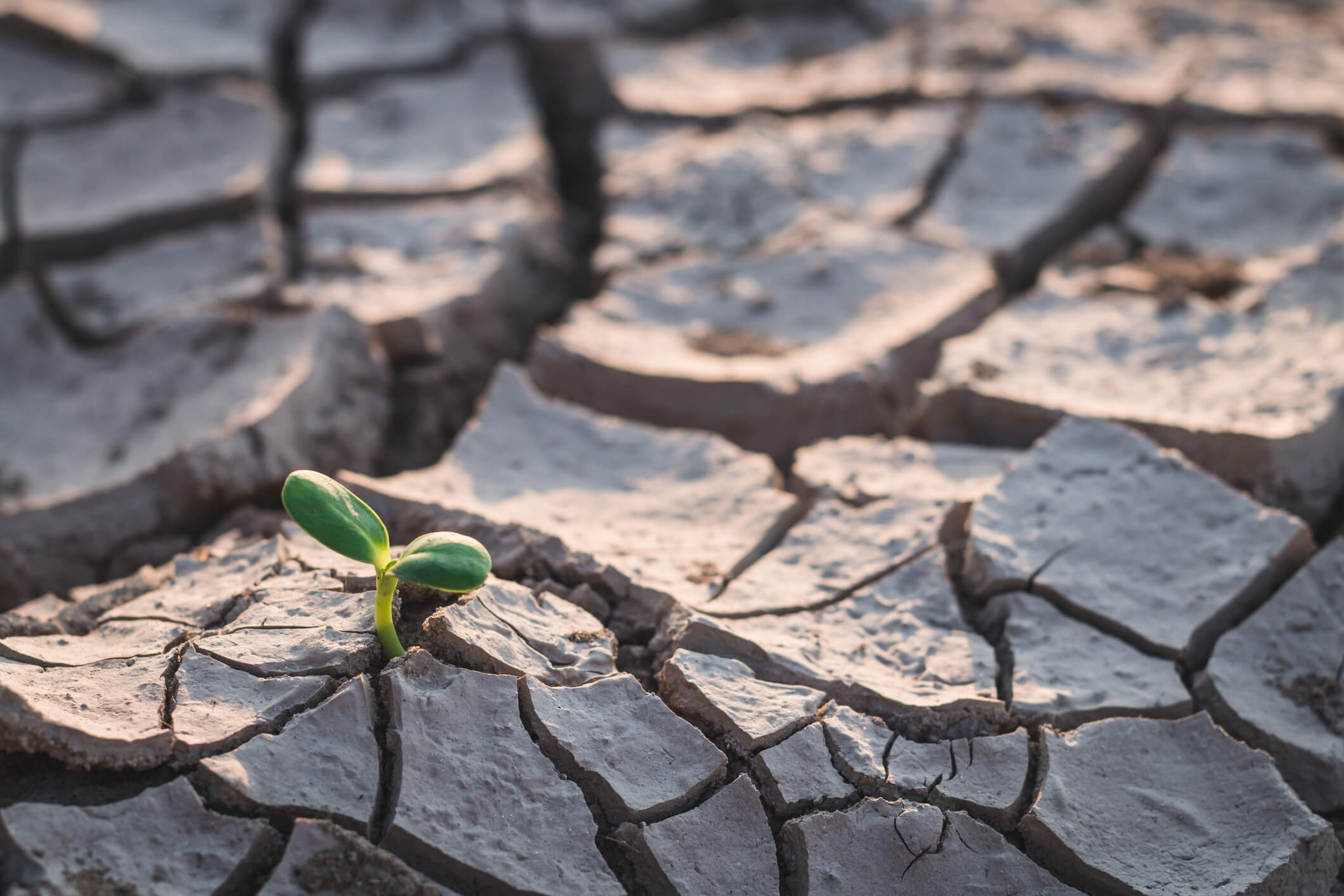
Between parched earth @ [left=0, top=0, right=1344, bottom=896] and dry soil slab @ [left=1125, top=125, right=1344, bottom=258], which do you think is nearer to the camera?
parched earth @ [left=0, top=0, right=1344, bottom=896]

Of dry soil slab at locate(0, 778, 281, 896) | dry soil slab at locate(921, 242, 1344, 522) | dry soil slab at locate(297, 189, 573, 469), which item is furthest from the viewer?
dry soil slab at locate(297, 189, 573, 469)

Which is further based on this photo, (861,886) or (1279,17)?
(1279,17)

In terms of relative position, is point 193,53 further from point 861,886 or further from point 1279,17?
point 1279,17

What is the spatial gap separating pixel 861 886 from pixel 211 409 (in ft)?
4.90

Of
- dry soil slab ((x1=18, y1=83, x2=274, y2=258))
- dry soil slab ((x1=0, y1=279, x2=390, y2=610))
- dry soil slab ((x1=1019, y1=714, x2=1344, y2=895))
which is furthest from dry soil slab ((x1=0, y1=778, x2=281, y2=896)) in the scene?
dry soil slab ((x1=18, y1=83, x2=274, y2=258))

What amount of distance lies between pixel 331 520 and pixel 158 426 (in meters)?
1.02

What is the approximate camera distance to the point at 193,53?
9.84 feet

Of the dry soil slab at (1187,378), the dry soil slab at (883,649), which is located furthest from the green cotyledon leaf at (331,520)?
the dry soil slab at (1187,378)

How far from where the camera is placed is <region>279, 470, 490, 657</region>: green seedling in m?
1.18

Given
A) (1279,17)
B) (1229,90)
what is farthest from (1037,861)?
(1279,17)

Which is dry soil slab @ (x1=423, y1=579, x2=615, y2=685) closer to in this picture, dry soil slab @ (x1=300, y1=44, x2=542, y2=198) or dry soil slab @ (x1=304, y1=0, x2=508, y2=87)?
dry soil slab @ (x1=300, y1=44, x2=542, y2=198)

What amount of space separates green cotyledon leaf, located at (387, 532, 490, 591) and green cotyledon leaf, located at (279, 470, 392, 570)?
4 centimetres

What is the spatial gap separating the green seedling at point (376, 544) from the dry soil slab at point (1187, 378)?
109 cm

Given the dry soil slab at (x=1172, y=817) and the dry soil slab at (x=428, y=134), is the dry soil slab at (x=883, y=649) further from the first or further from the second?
the dry soil slab at (x=428, y=134)
